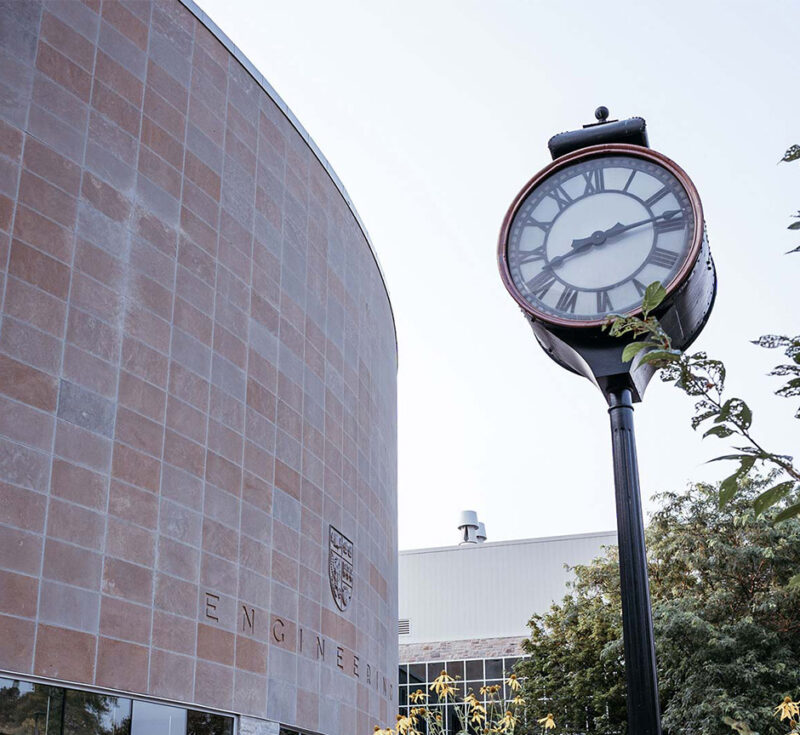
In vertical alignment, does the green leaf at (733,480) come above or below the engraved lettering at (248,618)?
below

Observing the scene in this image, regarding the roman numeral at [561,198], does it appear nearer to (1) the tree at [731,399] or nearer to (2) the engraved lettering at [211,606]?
(1) the tree at [731,399]

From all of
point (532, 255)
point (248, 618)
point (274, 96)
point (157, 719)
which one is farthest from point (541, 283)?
point (274, 96)

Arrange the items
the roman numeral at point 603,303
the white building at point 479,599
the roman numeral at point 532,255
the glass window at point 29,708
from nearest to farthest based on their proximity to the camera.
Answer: the roman numeral at point 603,303, the roman numeral at point 532,255, the glass window at point 29,708, the white building at point 479,599

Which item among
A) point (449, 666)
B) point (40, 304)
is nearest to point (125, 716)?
point (40, 304)

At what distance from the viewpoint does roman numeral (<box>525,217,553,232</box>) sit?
512 cm

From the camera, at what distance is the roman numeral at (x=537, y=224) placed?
A: 5.12 meters

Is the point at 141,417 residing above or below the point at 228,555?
above

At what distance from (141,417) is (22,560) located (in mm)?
2172

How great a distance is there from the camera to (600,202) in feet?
16.4

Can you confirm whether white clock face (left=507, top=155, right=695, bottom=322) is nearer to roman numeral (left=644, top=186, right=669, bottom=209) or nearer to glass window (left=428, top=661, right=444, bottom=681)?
roman numeral (left=644, top=186, right=669, bottom=209)

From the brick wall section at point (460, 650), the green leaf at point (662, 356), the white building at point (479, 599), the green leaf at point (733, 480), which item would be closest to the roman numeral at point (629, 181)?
the green leaf at point (662, 356)

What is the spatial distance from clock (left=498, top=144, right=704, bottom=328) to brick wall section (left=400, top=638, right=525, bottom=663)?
38048mm

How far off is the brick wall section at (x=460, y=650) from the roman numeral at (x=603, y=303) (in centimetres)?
3833

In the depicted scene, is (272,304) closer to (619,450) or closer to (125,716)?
(125,716)
